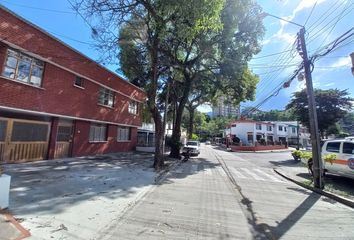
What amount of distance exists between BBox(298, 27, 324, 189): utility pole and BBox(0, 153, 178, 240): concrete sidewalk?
7279 millimetres

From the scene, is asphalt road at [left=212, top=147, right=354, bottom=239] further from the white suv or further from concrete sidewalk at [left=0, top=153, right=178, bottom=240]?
concrete sidewalk at [left=0, top=153, right=178, bottom=240]

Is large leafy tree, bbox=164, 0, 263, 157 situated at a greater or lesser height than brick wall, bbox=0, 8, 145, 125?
greater

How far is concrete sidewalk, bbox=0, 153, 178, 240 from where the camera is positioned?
523 centimetres

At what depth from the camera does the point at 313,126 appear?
40.6 ft

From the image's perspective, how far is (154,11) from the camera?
43.8ft

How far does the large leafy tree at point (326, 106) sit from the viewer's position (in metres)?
36.1

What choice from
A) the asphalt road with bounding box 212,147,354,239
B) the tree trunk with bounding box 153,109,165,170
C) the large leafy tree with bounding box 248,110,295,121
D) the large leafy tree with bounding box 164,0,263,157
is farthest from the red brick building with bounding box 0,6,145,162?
the large leafy tree with bounding box 248,110,295,121

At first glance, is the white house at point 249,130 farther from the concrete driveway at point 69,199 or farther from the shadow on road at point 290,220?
the concrete driveway at point 69,199

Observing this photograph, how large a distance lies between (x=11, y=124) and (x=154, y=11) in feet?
29.7

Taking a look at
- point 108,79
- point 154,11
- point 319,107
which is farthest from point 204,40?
point 319,107

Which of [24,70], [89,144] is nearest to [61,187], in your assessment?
[24,70]

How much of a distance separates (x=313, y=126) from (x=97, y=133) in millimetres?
15851

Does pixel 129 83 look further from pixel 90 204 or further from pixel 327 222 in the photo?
pixel 327 222

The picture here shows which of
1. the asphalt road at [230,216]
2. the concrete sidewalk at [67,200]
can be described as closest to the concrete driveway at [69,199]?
the concrete sidewalk at [67,200]
